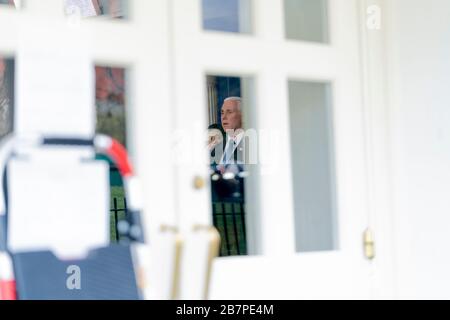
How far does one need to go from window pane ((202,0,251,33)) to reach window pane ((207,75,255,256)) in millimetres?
162

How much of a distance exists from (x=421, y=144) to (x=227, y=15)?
0.86 metres

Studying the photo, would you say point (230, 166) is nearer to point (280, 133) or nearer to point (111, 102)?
point (280, 133)

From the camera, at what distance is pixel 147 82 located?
215 centimetres

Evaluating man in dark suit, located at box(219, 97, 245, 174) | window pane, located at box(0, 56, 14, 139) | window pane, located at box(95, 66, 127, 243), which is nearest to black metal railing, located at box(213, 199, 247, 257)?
man in dark suit, located at box(219, 97, 245, 174)

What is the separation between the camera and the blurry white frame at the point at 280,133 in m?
2.23

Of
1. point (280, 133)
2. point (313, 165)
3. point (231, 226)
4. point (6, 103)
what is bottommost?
point (231, 226)

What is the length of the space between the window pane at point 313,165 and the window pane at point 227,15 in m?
0.27

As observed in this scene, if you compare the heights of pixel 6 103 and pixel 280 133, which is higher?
pixel 6 103

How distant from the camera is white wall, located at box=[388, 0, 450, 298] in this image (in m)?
2.62

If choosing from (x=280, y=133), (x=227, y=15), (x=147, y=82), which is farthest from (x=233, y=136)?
(x=147, y=82)

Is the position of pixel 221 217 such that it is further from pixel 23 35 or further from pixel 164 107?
pixel 23 35

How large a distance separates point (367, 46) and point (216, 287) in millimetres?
1030

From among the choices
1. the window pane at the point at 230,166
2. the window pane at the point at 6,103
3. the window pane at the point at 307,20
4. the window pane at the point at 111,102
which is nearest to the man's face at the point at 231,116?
the window pane at the point at 230,166

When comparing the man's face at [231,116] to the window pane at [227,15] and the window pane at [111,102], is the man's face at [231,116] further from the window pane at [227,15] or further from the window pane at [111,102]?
the window pane at [111,102]
